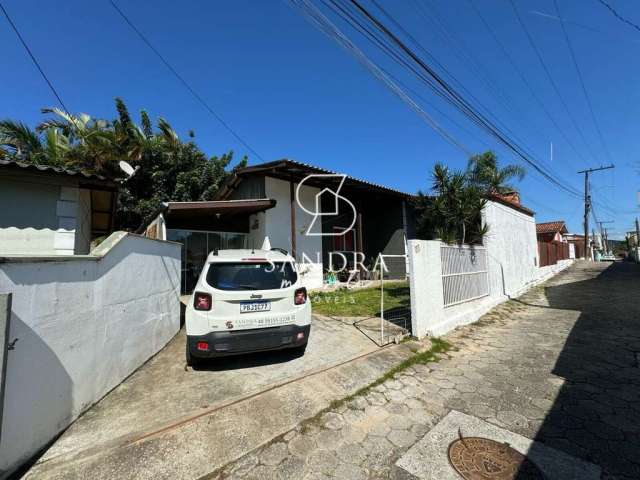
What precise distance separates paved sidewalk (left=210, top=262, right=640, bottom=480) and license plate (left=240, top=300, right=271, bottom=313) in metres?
1.45

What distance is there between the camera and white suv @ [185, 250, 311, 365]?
357 centimetres

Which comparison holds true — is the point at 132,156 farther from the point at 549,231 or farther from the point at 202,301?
the point at 549,231

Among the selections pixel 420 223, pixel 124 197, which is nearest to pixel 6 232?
pixel 420 223

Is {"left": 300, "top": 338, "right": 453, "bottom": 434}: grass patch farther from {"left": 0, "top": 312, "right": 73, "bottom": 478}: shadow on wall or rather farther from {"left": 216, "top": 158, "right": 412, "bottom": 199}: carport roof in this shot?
{"left": 216, "top": 158, "right": 412, "bottom": 199}: carport roof

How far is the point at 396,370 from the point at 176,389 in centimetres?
284

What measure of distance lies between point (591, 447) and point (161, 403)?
13.2 feet

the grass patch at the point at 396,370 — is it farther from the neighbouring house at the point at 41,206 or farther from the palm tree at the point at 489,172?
the palm tree at the point at 489,172

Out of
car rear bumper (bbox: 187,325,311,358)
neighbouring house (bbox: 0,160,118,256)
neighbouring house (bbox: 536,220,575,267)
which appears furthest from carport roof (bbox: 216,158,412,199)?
neighbouring house (bbox: 536,220,575,267)

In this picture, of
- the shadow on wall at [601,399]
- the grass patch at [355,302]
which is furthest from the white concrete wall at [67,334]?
the grass patch at [355,302]

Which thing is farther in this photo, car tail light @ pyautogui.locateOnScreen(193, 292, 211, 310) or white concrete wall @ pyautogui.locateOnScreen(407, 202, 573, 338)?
white concrete wall @ pyautogui.locateOnScreen(407, 202, 573, 338)

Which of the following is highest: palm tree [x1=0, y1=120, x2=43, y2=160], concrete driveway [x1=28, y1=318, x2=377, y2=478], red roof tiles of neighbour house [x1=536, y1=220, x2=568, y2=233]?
palm tree [x1=0, y1=120, x2=43, y2=160]

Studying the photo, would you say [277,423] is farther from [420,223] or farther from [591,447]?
[420,223]

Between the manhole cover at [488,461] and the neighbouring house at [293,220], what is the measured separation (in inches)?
286

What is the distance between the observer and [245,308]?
12.2 ft
